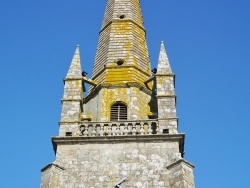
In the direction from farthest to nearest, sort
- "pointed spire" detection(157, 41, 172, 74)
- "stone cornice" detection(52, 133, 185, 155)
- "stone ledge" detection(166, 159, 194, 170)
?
"pointed spire" detection(157, 41, 172, 74) → "stone cornice" detection(52, 133, 185, 155) → "stone ledge" detection(166, 159, 194, 170)

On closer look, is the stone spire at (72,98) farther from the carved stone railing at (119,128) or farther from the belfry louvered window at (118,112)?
the belfry louvered window at (118,112)

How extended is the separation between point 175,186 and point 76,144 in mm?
4111

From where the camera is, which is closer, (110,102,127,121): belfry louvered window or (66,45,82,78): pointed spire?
(110,102,127,121): belfry louvered window

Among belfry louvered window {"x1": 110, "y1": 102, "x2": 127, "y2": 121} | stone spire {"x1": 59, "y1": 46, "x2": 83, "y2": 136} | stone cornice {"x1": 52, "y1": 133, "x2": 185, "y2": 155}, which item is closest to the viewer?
stone cornice {"x1": 52, "y1": 133, "x2": 185, "y2": 155}

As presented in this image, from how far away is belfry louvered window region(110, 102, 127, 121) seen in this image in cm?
2242

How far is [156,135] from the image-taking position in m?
20.6

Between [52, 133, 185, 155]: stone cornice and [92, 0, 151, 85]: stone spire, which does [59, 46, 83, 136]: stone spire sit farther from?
[92, 0, 151, 85]: stone spire

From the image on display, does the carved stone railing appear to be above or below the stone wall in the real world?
above

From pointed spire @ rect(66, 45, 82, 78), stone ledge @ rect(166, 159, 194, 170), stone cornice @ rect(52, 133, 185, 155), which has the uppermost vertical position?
pointed spire @ rect(66, 45, 82, 78)

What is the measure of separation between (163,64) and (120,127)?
393cm

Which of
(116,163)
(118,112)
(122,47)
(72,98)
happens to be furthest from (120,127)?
(122,47)

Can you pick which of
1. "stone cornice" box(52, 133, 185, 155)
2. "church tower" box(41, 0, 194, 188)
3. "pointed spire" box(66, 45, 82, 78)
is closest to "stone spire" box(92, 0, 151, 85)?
"church tower" box(41, 0, 194, 188)

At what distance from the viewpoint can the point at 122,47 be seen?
25281mm

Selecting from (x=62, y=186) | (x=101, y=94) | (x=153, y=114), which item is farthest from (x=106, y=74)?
(x=62, y=186)
